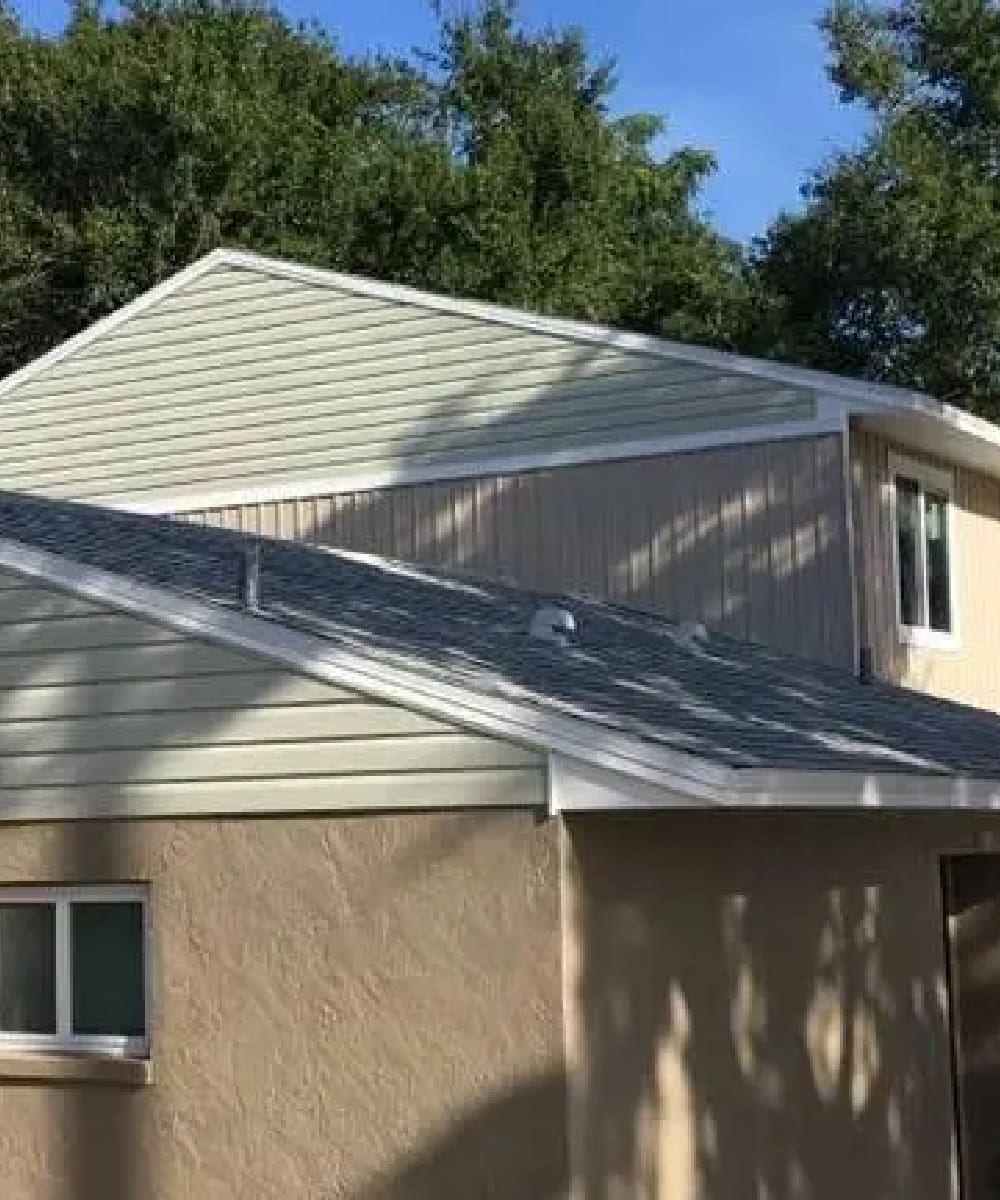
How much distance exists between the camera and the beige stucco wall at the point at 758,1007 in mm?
7234

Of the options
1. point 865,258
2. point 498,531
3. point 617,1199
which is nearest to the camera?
point 617,1199

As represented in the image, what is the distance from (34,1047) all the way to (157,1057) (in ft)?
2.07

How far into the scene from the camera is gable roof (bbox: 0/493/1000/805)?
282 inches

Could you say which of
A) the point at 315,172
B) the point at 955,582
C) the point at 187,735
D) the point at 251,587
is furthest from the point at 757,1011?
the point at 315,172

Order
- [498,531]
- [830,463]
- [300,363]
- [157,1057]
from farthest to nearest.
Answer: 1. [300,363]
2. [498,531]
3. [830,463]
4. [157,1057]

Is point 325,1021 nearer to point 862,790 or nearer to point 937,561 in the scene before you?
point 862,790

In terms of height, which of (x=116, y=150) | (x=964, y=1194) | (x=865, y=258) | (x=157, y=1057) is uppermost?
(x=116, y=150)

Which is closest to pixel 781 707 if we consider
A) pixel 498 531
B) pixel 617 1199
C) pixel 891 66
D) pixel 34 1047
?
pixel 617 1199

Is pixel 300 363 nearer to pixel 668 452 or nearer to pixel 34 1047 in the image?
pixel 668 452

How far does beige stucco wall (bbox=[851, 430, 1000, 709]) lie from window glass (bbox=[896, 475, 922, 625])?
243 mm

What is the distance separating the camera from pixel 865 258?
98.4 ft

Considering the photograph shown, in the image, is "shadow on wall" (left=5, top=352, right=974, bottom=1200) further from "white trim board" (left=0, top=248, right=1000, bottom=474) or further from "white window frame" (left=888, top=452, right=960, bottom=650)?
"white window frame" (left=888, top=452, right=960, bottom=650)

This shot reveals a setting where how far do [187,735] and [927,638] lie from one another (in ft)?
34.1

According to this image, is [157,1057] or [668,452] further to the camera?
[668,452]
